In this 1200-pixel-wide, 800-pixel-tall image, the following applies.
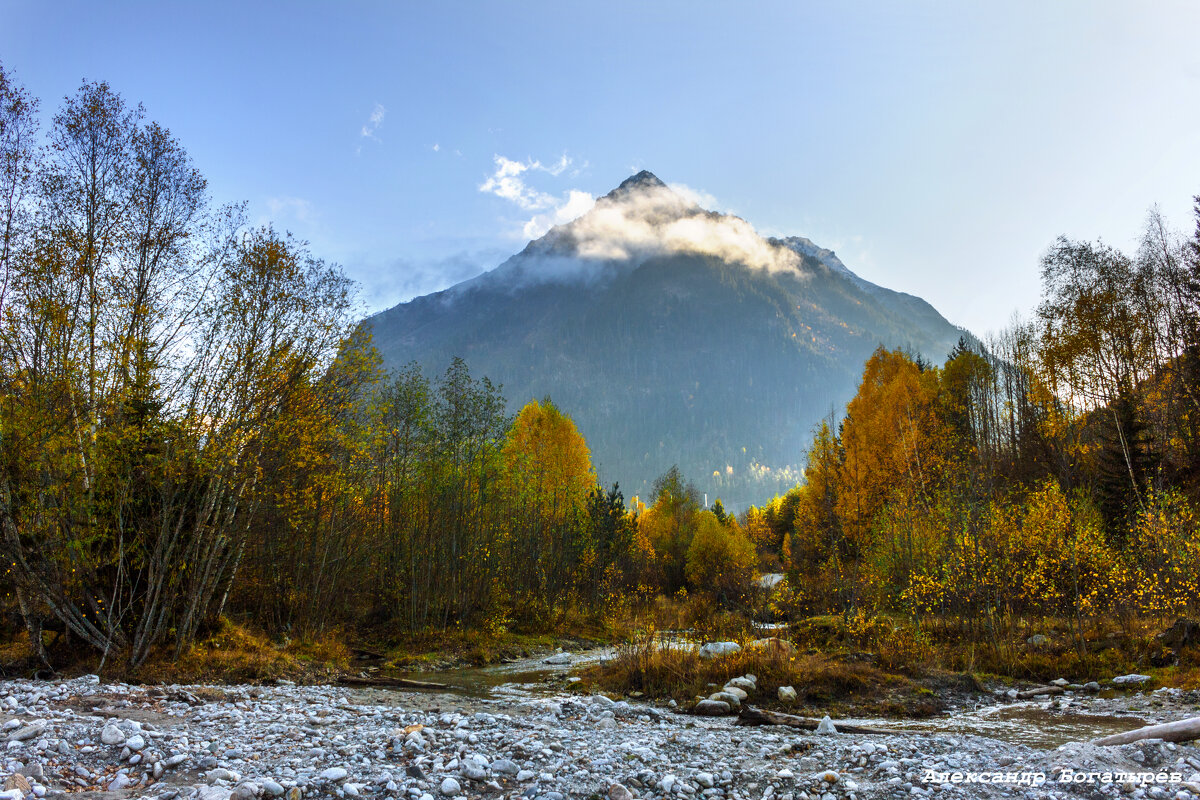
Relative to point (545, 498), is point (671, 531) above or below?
below

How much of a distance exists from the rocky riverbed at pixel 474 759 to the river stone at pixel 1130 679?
706 centimetres

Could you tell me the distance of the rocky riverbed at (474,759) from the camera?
596cm

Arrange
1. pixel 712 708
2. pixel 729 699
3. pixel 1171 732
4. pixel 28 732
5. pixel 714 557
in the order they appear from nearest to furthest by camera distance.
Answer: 1. pixel 28 732
2. pixel 1171 732
3. pixel 712 708
4. pixel 729 699
5. pixel 714 557

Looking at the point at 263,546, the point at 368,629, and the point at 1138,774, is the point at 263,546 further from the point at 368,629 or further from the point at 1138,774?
the point at 1138,774

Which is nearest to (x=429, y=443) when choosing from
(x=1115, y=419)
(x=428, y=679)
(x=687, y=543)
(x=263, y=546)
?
(x=263, y=546)

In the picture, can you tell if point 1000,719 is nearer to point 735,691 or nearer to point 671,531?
point 735,691

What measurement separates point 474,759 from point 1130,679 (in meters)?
15.9

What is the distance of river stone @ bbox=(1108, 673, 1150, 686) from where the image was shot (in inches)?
534

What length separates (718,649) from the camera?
54.4ft

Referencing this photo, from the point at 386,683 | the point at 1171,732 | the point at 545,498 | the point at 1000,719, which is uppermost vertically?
the point at 545,498

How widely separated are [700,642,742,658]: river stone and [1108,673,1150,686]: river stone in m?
8.81

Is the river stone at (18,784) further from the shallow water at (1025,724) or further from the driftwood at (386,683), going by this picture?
the shallow water at (1025,724)

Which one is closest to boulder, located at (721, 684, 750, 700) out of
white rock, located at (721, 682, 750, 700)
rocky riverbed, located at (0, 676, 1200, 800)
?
white rock, located at (721, 682, 750, 700)

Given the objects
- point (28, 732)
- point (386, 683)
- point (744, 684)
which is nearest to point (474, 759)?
point (28, 732)
